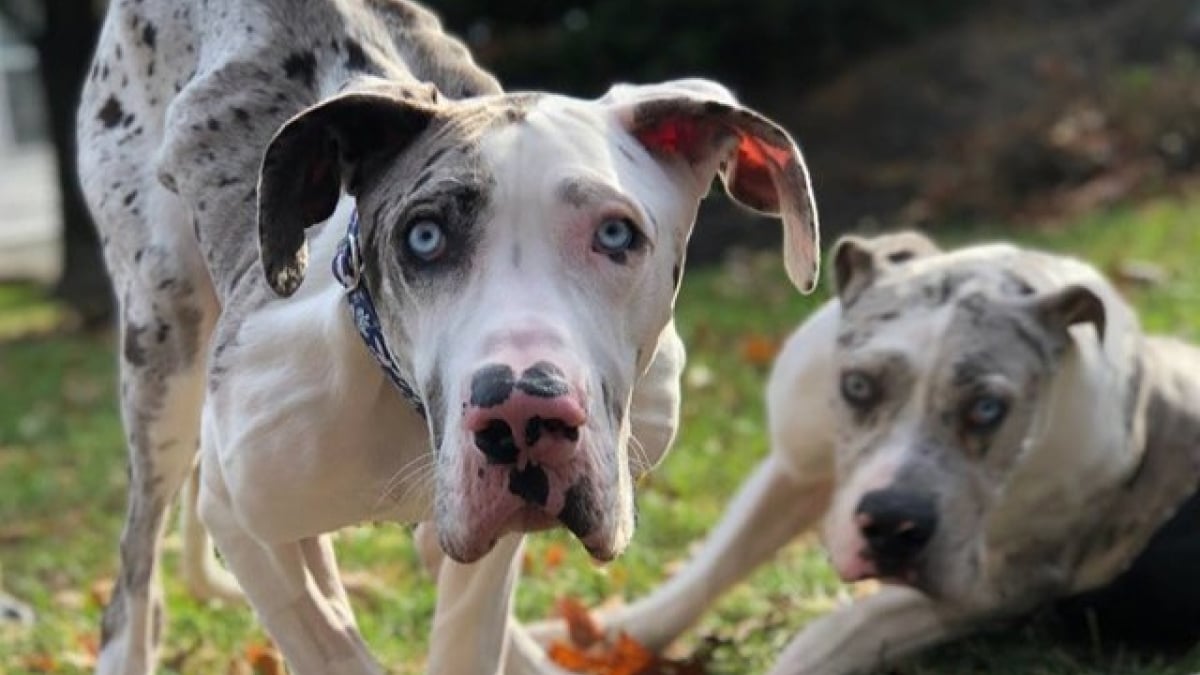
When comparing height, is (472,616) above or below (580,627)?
above

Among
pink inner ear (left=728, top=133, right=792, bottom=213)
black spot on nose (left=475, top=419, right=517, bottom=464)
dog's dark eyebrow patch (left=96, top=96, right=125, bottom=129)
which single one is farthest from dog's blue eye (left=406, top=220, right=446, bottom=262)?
dog's dark eyebrow patch (left=96, top=96, right=125, bottom=129)

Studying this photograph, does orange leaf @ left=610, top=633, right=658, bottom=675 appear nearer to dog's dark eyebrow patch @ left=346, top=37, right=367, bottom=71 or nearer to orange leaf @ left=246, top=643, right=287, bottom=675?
orange leaf @ left=246, top=643, right=287, bottom=675

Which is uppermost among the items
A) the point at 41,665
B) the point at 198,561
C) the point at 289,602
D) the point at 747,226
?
the point at 289,602

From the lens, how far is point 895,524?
4449 millimetres

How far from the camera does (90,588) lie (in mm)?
6074

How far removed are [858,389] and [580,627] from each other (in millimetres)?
945

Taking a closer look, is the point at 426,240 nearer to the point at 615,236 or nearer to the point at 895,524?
the point at 615,236

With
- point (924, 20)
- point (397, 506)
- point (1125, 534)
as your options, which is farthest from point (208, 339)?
point (924, 20)

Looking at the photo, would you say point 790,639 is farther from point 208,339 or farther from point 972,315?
point 208,339

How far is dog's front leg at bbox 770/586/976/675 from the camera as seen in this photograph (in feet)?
15.4

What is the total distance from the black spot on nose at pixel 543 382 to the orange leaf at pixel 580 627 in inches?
87.9

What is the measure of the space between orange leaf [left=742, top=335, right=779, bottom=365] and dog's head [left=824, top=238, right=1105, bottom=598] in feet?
12.0

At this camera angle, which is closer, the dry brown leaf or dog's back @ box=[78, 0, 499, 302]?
dog's back @ box=[78, 0, 499, 302]

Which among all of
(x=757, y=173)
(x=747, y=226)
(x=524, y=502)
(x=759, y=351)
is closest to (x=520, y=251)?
(x=524, y=502)
